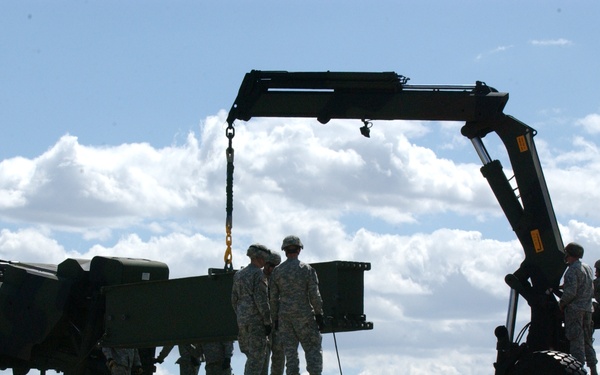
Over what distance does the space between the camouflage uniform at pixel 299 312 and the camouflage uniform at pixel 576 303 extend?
3.57 metres

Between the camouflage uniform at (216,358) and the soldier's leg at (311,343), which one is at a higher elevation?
the camouflage uniform at (216,358)

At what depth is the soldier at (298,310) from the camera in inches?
554

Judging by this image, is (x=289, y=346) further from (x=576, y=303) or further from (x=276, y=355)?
(x=576, y=303)

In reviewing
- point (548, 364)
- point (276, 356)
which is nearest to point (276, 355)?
point (276, 356)

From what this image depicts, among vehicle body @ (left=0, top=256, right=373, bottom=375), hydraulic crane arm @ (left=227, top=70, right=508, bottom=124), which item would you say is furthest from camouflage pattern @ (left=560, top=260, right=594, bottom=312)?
vehicle body @ (left=0, top=256, right=373, bottom=375)

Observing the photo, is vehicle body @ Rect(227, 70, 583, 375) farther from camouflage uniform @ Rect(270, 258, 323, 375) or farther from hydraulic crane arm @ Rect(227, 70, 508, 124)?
camouflage uniform @ Rect(270, 258, 323, 375)

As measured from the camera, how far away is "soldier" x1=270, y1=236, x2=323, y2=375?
14.1 metres

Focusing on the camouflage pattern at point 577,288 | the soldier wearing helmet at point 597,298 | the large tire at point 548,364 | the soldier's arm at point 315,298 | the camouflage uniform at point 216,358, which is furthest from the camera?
the camouflage uniform at point 216,358

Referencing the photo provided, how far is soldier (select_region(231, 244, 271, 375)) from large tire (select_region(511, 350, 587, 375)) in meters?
3.40

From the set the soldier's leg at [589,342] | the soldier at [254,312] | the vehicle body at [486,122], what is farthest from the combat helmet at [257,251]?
the soldier's leg at [589,342]

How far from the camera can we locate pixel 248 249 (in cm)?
1484

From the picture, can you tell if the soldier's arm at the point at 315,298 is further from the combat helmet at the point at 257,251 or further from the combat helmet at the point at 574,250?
the combat helmet at the point at 574,250

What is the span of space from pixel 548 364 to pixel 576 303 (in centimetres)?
156

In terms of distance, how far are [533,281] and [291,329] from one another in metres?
3.68
